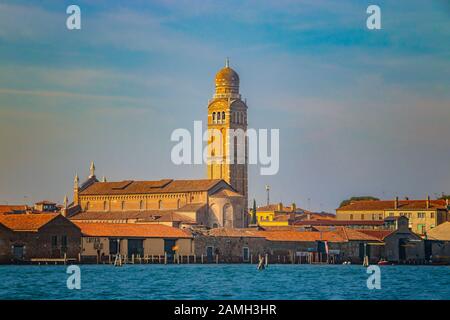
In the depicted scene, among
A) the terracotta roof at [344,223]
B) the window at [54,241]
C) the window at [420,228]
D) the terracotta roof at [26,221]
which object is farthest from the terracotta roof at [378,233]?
the terracotta roof at [26,221]

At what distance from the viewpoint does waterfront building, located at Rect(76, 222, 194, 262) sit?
87562 mm

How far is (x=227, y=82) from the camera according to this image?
12288cm

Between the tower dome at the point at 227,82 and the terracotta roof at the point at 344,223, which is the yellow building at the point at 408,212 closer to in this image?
the terracotta roof at the point at 344,223

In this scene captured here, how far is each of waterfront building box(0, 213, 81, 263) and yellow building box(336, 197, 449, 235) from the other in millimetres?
39821

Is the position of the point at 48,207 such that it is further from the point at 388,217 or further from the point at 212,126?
the point at 388,217

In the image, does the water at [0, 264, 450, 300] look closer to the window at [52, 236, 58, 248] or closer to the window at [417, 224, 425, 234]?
the window at [52, 236, 58, 248]

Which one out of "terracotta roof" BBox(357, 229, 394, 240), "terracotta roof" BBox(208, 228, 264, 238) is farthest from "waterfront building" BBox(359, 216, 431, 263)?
"terracotta roof" BBox(208, 228, 264, 238)

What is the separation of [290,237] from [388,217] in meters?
14.3

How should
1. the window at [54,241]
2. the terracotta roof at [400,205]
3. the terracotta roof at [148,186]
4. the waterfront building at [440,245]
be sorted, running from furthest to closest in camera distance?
the terracotta roof at [400,205], the terracotta roof at [148,186], the waterfront building at [440,245], the window at [54,241]

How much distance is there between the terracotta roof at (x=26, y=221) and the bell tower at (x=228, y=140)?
36151 mm

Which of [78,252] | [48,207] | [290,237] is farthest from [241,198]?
[78,252]

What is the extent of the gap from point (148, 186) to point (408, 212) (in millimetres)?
26003

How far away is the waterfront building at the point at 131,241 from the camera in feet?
287

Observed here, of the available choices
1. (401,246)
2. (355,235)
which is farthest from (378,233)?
(355,235)
